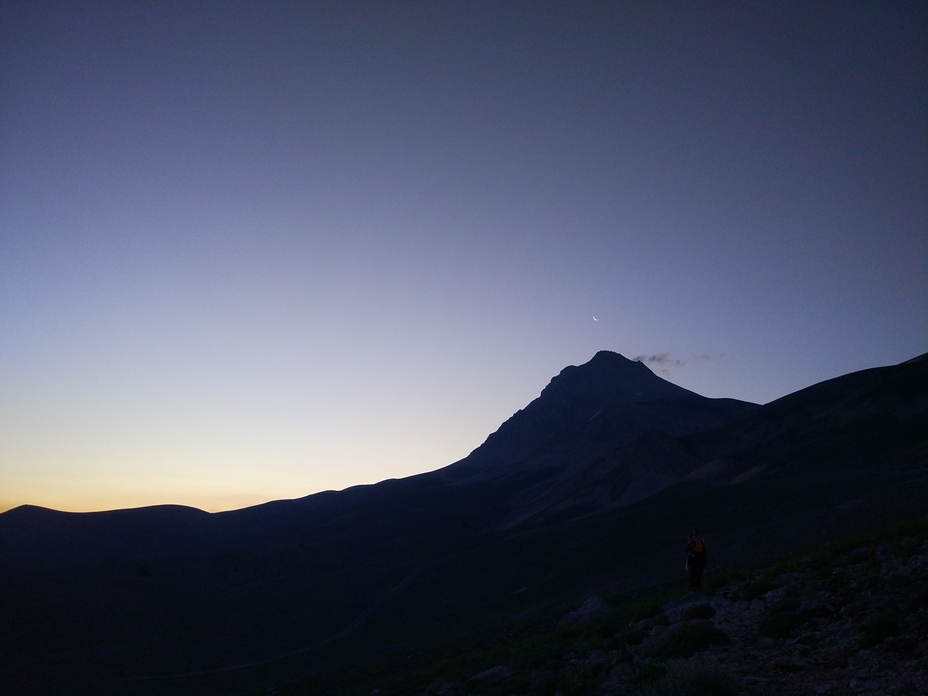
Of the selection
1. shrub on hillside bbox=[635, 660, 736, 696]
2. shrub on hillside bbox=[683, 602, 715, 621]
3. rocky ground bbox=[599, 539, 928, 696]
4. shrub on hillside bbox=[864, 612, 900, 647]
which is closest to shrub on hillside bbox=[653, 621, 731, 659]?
rocky ground bbox=[599, 539, 928, 696]

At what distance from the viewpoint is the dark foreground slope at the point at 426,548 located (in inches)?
1633

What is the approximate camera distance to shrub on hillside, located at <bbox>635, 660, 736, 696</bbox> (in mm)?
8984

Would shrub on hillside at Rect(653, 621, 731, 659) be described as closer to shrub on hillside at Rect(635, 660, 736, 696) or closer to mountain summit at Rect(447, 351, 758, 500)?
shrub on hillside at Rect(635, 660, 736, 696)

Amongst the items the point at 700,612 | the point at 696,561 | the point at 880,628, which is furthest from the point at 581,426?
the point at 880,628

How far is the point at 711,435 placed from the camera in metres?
107

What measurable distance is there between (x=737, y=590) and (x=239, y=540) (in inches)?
4524

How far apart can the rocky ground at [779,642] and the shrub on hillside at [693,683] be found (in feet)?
0.05

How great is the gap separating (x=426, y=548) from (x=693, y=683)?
80006 millimetres

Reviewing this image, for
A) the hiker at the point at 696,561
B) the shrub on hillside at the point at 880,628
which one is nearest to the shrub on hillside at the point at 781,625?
the shrub on hillside at the point at 880,628

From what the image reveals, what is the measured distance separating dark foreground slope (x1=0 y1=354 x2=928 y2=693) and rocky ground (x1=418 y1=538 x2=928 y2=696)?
20821 mm

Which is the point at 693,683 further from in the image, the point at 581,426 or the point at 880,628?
the point at 581,426

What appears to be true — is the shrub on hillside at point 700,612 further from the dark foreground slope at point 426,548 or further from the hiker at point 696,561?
the dark foreground slope at point 426,548

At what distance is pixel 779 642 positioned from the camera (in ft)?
36.7

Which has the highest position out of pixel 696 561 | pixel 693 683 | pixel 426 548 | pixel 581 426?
pixel 581 426
